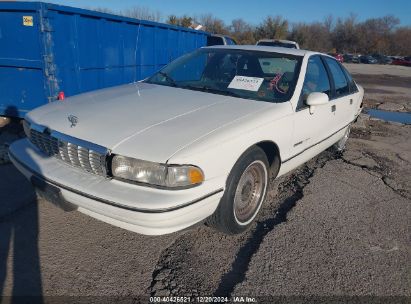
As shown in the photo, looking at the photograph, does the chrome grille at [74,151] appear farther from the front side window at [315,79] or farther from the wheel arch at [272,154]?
the front side window at [315,79]

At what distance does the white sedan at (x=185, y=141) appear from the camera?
227cm

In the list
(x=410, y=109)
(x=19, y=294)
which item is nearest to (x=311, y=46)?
(x=410, y=109)

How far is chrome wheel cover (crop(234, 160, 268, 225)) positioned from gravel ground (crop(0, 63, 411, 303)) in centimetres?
19

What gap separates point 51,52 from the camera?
5336mm

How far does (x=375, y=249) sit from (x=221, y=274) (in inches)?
53.7

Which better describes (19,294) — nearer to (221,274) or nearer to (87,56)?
(221,274)

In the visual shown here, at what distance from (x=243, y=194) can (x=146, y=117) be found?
1025 mm

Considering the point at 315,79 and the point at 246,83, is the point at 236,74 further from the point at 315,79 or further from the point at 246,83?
the point at 315,79

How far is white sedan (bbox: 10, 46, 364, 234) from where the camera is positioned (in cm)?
227

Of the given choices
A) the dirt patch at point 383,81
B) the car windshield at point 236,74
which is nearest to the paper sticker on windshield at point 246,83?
the car windshield at point 236,74

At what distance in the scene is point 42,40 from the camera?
5203mm

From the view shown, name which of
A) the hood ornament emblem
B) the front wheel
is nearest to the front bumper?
the front wheel

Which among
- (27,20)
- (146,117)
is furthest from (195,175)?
(27,20)

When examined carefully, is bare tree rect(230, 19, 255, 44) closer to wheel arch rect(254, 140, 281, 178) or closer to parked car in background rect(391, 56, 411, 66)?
parked car in background rect(391, 56, 411, 66)
